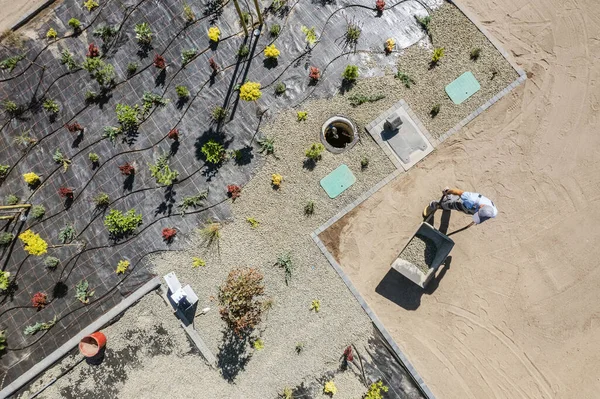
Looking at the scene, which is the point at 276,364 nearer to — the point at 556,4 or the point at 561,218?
the point at 561,218

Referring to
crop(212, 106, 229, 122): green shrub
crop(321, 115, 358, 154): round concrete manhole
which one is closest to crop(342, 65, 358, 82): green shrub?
crop(321, 115, 358, 154): round concrete manhole

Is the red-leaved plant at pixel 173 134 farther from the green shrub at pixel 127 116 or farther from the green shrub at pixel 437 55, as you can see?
the green shrub at pixel 437 55

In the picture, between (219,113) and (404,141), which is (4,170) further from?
(404,141)

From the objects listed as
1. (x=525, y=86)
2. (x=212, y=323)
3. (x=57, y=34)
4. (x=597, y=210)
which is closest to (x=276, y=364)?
(x=212, y=323)

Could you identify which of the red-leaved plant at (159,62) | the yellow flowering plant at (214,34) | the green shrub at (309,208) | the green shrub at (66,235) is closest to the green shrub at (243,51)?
the yellow flowering plant at (214,34)

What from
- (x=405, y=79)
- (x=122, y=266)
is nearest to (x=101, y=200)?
(x=122, y=266)

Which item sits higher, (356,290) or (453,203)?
(453,203)
